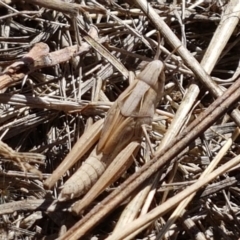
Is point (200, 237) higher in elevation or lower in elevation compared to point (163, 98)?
lower

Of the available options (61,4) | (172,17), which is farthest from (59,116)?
(172,17)

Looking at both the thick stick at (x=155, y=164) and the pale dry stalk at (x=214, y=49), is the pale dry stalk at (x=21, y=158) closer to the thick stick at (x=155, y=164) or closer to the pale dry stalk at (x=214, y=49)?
the thick stick at (x=155, y=164)

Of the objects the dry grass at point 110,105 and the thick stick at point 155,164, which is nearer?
the thick stick at point 155,164

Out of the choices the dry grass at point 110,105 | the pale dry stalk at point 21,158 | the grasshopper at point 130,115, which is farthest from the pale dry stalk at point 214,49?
the pale dry stalk at point 21,158

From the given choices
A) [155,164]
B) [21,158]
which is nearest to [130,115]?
[155,164]

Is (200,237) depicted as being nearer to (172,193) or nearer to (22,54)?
(172,193)

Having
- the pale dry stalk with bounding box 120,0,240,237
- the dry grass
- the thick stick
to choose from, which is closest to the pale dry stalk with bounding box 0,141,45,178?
the dry grass

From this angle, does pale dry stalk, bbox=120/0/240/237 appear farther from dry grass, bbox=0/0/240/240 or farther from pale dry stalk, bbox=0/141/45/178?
pale dry stalk, bbox=0/141/45/178

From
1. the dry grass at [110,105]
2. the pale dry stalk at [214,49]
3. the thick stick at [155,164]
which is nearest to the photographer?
the thick stick at [155,164]
